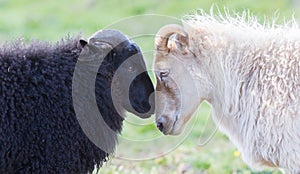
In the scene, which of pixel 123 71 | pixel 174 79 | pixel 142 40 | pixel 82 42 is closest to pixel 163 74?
pixel 174 79

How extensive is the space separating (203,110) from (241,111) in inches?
232

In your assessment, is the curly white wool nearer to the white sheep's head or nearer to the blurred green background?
the white sheep's head

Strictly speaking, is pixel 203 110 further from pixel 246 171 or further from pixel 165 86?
pixel 165 86

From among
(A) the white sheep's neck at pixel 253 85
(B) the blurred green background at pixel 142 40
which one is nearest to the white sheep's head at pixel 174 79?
(A) the white sheep's neck at pixel 253 85

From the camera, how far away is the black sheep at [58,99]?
19.9 ft

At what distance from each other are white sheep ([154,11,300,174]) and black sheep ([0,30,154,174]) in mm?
449

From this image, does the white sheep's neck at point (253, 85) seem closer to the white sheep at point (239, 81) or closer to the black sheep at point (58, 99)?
the white sheep at point (239, 81)

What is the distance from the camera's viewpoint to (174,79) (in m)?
6.07

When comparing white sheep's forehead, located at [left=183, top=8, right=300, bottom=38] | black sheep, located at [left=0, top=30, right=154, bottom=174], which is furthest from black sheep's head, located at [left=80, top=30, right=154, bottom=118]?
white sheep's forehead, located at [left=183, top=8, right=300, bottom=38]

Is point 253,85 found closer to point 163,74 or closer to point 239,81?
point 239,81

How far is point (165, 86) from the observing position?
20.1 feet

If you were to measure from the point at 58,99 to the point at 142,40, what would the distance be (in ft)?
23.1

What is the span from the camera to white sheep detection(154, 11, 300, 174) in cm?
574

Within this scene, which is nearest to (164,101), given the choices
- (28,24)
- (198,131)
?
(198,131)
